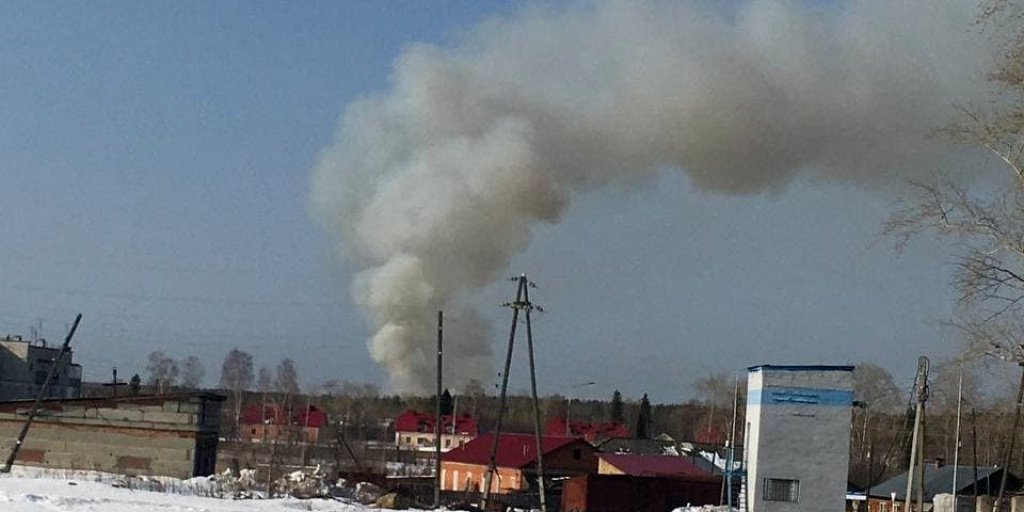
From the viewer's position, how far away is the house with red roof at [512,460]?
2469 inches

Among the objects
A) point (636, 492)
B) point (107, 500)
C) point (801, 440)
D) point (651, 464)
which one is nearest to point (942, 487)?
point (651, 464)

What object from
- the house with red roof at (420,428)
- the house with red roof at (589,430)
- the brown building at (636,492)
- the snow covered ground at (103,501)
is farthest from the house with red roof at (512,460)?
the house with red roof at (420,428)

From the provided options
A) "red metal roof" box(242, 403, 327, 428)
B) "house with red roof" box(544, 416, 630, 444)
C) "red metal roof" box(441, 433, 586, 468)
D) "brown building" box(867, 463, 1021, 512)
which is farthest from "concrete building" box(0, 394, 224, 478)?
"house with red roof" box(544, 416, 630, 444)

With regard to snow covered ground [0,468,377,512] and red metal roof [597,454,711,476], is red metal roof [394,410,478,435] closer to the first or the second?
red metal roof [597,454,711,476]

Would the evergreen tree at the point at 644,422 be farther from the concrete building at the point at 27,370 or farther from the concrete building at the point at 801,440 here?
the concrete building at the point at 801,440

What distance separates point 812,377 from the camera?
1344 inches

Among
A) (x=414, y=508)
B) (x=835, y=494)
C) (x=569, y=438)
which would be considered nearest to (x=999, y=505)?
(x=835, y=494)

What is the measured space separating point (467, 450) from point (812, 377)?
114 ft

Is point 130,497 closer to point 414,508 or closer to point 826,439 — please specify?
point 414,508

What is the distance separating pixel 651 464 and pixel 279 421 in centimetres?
3551

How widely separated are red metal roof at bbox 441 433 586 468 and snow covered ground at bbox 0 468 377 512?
3132 centimetres

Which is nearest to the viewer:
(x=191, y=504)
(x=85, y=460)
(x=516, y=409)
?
(x=191, y=504)

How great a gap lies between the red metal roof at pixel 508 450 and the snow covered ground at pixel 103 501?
31.3m

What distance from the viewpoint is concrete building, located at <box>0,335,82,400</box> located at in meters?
81.8
